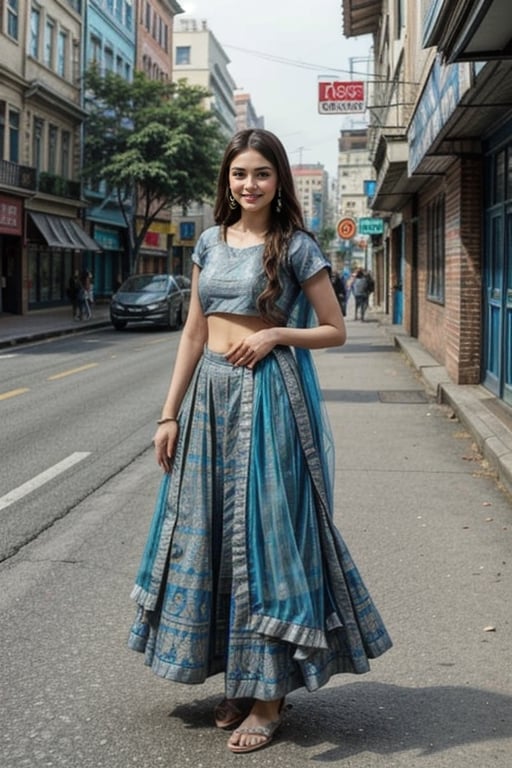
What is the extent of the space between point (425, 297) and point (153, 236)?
42999mm

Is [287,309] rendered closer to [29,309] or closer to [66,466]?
[66,466]

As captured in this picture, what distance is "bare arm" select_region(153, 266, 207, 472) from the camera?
3.49m

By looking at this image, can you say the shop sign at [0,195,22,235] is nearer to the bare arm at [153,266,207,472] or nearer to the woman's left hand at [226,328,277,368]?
the bare arm at [153,266,207,472]

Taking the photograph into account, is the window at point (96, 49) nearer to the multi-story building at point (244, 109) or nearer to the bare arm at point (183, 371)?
the bare arm at point (183, 371)

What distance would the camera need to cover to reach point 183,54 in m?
96.2

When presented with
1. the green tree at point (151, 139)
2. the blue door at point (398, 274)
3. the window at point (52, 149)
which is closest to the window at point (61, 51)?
the green tree at point (151, 139)

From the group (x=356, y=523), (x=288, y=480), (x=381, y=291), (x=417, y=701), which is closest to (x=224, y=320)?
(x=288, y=480)

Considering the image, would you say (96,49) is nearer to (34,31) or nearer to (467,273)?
(34,31)

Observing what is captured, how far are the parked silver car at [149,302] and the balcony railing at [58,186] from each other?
10089 mm

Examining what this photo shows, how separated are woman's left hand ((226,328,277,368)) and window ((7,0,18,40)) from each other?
35.5m

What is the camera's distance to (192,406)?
3441 mm

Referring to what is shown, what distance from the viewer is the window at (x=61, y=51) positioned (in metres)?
41.7

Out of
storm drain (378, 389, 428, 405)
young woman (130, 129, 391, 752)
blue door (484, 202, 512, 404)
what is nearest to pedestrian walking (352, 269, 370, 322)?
storm drain (378, 389, 428, 405)

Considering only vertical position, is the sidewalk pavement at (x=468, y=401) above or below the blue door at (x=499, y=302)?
below
